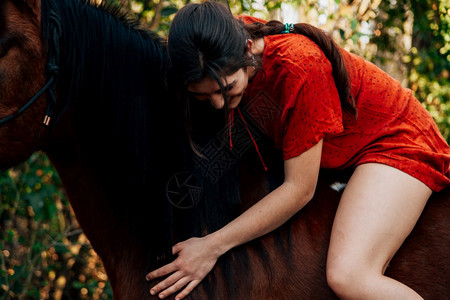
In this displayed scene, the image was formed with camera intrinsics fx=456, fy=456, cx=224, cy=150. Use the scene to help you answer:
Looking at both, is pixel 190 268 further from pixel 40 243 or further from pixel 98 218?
pixel 40 243

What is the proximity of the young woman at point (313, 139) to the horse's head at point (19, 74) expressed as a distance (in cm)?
43

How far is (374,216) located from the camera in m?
1.64

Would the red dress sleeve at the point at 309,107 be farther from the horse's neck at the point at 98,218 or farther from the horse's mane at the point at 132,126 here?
the horse's neck at the point at 98,218

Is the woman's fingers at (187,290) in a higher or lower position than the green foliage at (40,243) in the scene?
higher

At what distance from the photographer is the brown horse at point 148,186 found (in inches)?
61.7

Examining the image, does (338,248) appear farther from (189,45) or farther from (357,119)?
(189,45)

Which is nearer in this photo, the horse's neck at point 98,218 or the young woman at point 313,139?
the young woman at point 313,139

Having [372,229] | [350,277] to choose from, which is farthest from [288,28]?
[350,277]

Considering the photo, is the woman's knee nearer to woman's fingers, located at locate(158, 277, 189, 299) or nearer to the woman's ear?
woman's fingers, located at locate(158, 277, 189, 299)

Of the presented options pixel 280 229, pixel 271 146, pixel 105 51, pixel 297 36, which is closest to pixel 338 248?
pixel 280 229

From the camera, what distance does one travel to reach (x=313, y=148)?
5.28 feet

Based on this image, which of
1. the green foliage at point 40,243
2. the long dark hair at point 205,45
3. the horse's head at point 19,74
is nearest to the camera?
the horse's head at point 19,74

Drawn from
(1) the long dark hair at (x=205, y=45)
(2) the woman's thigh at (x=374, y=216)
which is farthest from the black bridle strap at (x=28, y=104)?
(2) the woman's thigh at (x=374, y=216)

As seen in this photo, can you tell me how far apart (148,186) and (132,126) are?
0.23 metres
